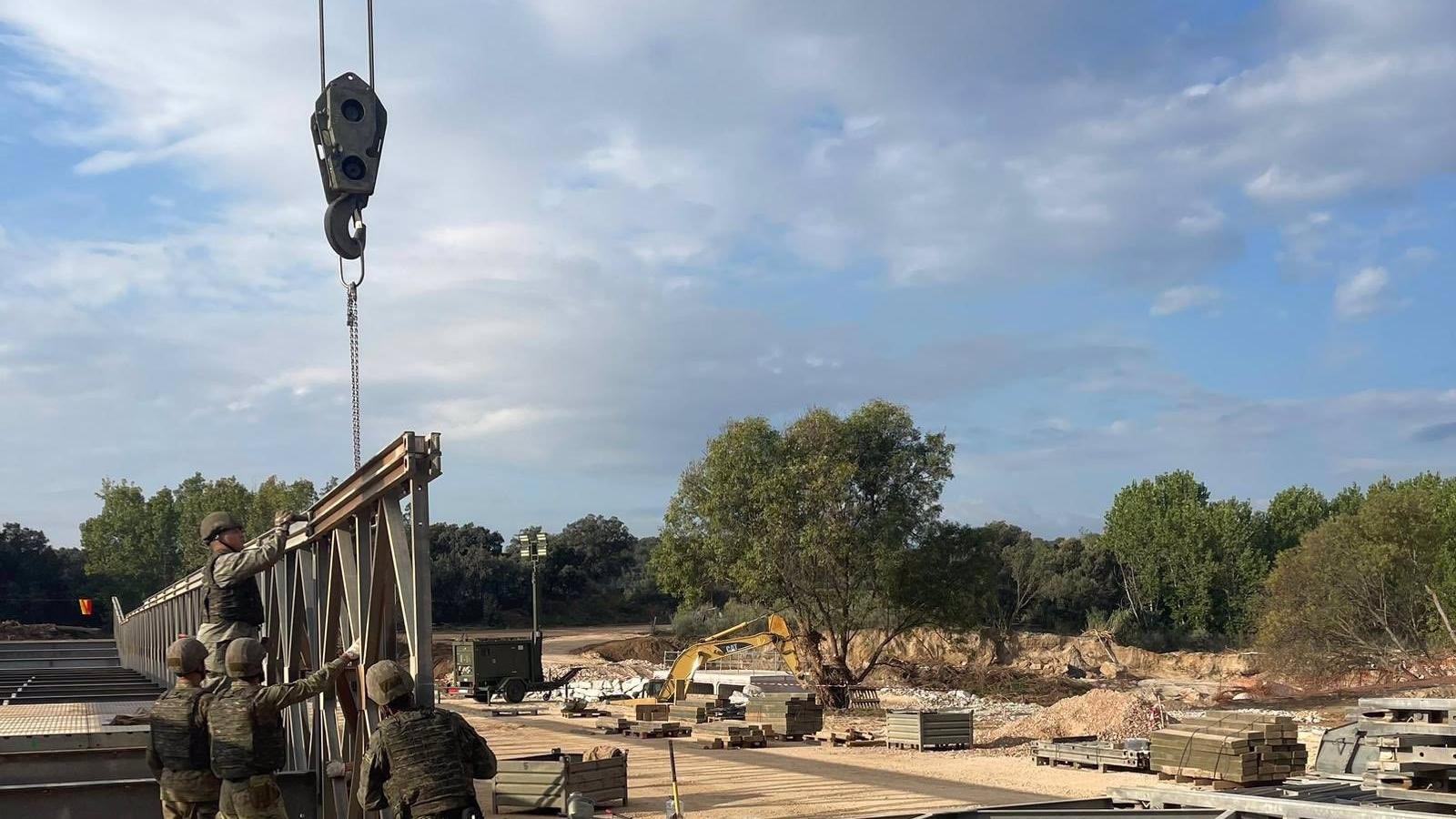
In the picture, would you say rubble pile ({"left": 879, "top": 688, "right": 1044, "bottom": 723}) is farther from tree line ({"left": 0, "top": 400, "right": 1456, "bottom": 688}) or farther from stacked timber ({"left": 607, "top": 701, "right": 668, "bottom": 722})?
stacked timber ({"left": 607, "top": 701, "right": 668, "bottom": 722})

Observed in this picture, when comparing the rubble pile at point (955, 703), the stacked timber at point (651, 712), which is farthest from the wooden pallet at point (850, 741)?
the rubble pile at point (955, 703)

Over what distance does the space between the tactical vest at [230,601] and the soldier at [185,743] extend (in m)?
1.20

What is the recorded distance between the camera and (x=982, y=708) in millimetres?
34625

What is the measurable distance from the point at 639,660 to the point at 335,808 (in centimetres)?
4388

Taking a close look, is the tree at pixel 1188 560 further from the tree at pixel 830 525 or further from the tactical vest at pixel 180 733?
the tactical vest at pixel 180 733

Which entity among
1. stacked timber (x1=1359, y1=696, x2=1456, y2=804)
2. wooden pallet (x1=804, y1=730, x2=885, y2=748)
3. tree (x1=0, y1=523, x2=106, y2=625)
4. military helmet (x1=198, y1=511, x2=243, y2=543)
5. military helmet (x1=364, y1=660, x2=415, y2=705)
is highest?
tree (x1=0, y1=523, x2=106, y2=625)

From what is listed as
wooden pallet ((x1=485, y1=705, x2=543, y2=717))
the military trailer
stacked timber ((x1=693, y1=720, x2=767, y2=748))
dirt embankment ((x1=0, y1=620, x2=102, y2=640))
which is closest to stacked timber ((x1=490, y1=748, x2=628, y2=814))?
stacked timber ((x1=693, y1=720, x2=767, y2=748))

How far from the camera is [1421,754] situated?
8352 mm

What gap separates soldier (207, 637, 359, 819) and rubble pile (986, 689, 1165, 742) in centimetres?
1947

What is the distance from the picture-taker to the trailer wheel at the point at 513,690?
35.2 m

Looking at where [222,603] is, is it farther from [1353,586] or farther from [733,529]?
[1353,586]

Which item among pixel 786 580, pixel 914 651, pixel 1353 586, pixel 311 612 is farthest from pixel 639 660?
pixel 311 612

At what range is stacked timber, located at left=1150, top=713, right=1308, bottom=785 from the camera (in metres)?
16.4

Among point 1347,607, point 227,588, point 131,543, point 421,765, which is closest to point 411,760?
point 421,765
